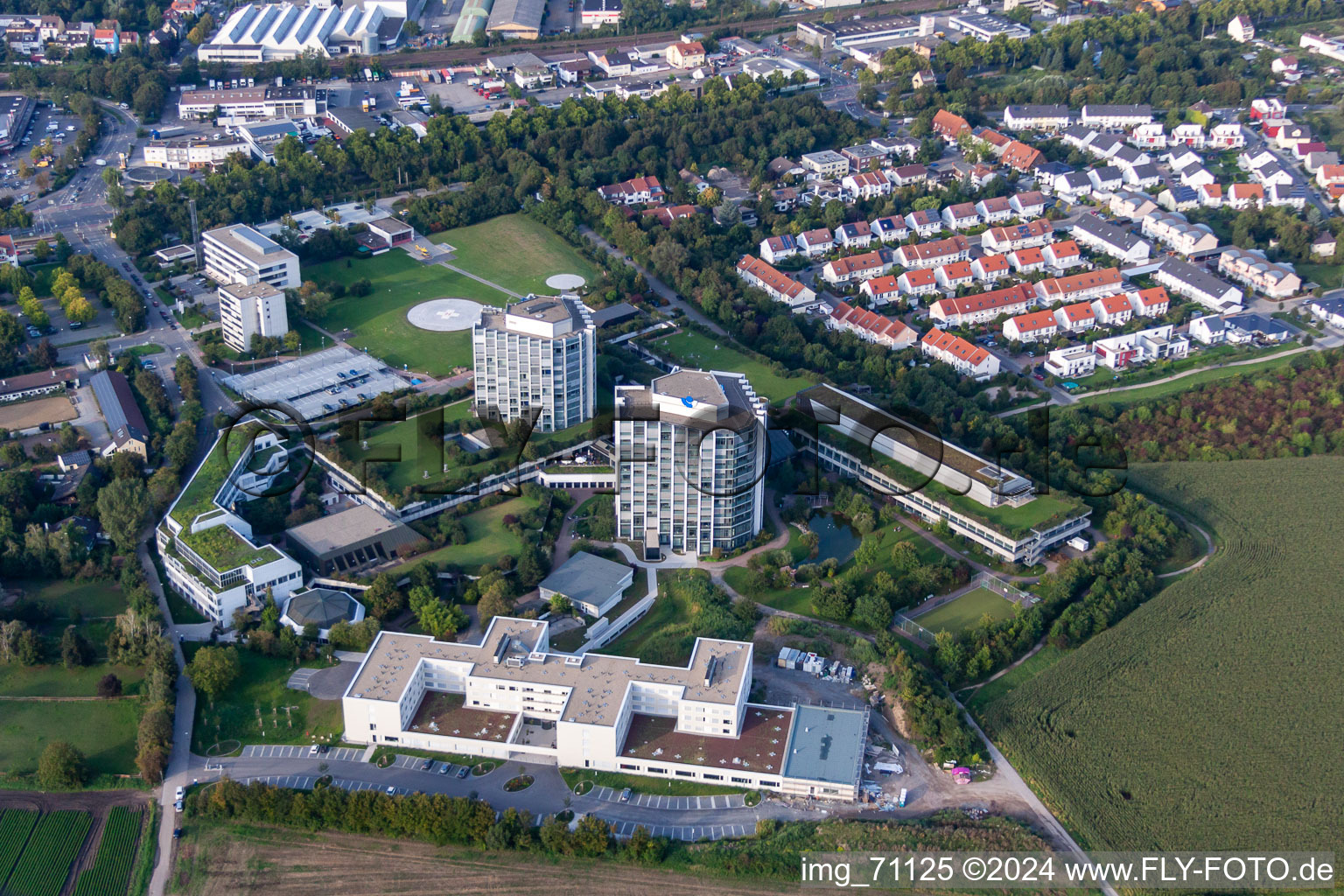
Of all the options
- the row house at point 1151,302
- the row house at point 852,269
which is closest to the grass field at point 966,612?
the row house at point 1151,302

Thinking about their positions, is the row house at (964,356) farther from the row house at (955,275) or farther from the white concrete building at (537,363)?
the white concrete building at (537,363)

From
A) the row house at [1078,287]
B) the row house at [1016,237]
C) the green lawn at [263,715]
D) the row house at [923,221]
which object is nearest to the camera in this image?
the green lawn at [263,715]

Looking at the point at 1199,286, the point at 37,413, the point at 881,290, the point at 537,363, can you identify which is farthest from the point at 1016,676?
the point at 37,413

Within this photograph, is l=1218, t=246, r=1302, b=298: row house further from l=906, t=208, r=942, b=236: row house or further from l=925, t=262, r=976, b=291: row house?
l=906, t=208, r=942, b=236: row house

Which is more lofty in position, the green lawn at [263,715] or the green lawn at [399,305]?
the green lawn at [399,305]

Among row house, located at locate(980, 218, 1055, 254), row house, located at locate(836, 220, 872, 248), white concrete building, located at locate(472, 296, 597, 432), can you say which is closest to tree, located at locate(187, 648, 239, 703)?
white concrete building, located at locate(472, 296, 597, 432)

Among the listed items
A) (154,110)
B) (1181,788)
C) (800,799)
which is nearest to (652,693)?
(800,799)
